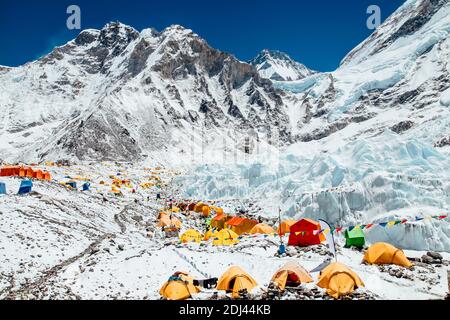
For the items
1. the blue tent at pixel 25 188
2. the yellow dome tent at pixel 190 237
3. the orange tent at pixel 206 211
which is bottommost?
the yellow dome tent at pixel 190 237

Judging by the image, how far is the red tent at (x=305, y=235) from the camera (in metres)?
28.5

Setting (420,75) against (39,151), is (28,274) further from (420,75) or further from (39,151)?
(420,75)

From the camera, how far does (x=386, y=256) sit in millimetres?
22391

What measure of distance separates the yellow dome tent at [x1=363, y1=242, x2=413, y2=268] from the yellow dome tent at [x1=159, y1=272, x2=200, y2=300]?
10.5m

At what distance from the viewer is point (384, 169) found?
1441 inches

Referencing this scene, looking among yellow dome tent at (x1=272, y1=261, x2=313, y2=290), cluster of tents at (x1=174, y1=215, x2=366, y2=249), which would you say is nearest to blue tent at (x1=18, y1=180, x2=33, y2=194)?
cluster of tents at (x1=174, y1=215, x2=366, y2=249)

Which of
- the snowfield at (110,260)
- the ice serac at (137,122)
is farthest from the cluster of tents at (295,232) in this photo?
the ice serac at (137,122)

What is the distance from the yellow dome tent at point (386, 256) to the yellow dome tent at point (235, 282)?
8.04m

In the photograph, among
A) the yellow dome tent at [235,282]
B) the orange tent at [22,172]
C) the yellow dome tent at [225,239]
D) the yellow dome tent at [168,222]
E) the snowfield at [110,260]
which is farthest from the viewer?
the orange tent at [22,172]

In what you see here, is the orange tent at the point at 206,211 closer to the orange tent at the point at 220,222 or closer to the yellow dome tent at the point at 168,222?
the orange tent at the point at 220,222

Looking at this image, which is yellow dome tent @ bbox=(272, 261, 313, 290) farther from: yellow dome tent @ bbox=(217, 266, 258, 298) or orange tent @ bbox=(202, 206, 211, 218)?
orange tent @ bbox=(202, 206, 211, 218)

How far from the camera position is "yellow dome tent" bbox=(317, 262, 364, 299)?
17.0 m

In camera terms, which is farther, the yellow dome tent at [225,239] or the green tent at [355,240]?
the yellow dome tent at [225,239]

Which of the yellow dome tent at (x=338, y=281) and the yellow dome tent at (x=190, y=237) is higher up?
the yellow dome tent at (x=190, y=237)
